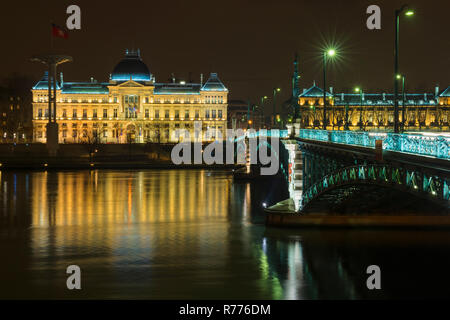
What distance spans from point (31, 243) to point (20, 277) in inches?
320

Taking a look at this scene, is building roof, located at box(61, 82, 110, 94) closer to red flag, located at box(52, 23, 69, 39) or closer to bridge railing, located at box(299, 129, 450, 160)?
red flag, located at box(52, 23, 69, 39)

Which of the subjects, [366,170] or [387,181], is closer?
[387,181]

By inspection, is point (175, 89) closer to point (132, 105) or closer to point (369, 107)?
point (132, 105)

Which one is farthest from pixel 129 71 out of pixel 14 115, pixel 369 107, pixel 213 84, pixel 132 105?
pixel 369 107

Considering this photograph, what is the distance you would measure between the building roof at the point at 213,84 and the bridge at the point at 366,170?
127 meters

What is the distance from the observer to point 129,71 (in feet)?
548

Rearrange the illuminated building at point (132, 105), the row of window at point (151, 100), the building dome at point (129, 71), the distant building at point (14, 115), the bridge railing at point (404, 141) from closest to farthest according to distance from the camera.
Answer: the bridge railing at point (404, 141) → the distant building at point (14, 115) → the illuminated building at point (132, 105) → the row of window at point (151, 100) → the building dome at point (129, 71)

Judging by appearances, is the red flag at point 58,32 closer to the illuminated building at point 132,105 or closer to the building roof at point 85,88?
the illuminated building at point 132,105

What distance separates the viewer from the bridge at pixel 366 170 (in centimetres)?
1981

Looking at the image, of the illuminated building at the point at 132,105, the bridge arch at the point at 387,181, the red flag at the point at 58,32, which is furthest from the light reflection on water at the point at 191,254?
the illuminated building at the point at 132,105

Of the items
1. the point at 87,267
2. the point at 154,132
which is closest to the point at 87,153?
the point at 154,132

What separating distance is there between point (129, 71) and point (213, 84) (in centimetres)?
2070

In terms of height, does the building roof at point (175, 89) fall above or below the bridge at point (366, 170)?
above
